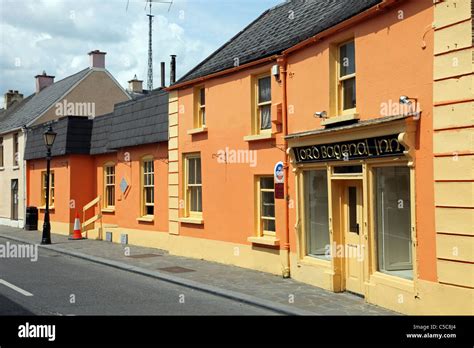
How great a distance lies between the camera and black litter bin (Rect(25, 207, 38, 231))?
91.6ft

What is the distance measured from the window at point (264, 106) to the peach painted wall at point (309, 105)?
0.24m

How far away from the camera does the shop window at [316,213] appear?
11.9 m

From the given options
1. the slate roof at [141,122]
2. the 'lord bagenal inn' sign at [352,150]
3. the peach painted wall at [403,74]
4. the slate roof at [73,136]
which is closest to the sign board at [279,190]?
the 'lord bagenal inn' sign at [352,150]

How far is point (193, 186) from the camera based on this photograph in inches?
665

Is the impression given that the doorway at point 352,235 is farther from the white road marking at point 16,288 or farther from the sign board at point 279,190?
the white road marking at point 16,288

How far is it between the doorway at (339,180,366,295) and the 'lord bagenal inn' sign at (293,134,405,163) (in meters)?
0.62

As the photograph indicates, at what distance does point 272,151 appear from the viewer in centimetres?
1348

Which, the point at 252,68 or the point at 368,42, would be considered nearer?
the point at 368,42

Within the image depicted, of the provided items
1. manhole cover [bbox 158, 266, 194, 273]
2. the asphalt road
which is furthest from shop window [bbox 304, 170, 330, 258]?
manhole cover [bbox 158, 266, 194, 273]

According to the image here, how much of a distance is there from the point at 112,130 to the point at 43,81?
61.9 ft

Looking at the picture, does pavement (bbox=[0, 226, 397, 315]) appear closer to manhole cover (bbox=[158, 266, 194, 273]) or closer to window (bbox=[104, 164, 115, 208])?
manhole cover (bbox=[158, 266, 194, 273])
